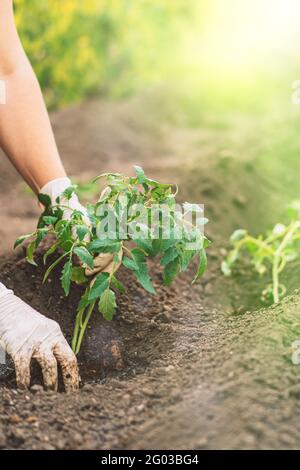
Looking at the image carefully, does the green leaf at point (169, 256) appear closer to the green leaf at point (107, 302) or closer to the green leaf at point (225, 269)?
the green leaf at point (107, 302)

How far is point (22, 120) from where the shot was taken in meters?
2.16

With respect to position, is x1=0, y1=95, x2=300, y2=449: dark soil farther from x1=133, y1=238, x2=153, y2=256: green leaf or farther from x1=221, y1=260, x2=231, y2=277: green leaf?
x1=133, y1=238, x2=153, y2=256: green leaf

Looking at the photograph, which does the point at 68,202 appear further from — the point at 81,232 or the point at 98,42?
the point at 98,42

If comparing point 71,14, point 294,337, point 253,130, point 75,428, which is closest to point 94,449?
point 75,428

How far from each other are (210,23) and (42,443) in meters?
5.93

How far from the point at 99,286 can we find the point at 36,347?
0.25 meters

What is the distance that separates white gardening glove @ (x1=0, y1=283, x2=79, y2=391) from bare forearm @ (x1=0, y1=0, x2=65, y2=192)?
20.3 inches

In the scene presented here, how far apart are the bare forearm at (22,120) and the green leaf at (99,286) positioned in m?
0.52

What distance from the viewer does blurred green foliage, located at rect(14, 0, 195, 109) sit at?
484 centimetres

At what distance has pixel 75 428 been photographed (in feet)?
5.13

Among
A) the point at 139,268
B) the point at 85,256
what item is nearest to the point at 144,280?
the point at 139,268

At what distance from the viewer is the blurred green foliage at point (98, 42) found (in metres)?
4.84

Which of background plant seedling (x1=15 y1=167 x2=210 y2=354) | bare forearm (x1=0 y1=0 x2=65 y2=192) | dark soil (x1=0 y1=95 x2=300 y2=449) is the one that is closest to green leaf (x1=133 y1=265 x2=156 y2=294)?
background plant seedling (x1=15 y1=167 x2=210 y2=354)
